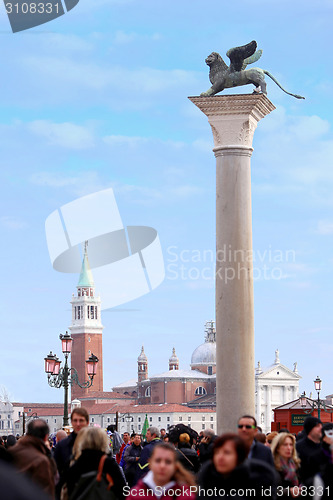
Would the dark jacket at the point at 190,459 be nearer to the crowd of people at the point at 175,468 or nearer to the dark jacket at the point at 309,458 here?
the crowd of people at the point at 175,468

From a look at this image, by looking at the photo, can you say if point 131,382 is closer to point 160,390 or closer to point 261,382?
point 160,390

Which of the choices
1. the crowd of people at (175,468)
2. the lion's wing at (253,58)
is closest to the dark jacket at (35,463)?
the crowd of people at (175,468)

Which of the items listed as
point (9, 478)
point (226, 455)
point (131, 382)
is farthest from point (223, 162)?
point (131, 382)

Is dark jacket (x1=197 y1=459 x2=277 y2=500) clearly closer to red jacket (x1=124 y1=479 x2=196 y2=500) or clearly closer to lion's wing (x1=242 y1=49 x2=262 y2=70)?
red jacket (x1=124 y1=479 x2=196 y2=500)

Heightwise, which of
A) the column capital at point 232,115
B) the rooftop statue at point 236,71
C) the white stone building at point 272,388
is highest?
the rooftop statue at point 236,71

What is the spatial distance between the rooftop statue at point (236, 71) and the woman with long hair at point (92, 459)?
742 cm

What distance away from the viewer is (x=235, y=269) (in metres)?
12.1

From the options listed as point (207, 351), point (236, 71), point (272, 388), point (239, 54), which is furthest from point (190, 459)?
point (207, 351)

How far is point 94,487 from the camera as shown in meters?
5.99

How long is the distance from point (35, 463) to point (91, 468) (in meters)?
0.46

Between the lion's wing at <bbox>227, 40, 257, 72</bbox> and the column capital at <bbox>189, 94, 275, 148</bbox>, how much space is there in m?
0.70

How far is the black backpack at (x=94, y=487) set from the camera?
5969 millimetres

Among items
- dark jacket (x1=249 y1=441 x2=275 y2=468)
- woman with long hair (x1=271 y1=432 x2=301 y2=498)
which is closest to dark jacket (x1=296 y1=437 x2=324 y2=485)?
woman with long hair (x1=271 y1=432 x2=301 y2=498)

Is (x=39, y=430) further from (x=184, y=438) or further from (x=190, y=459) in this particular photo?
(x=184, y=438)
